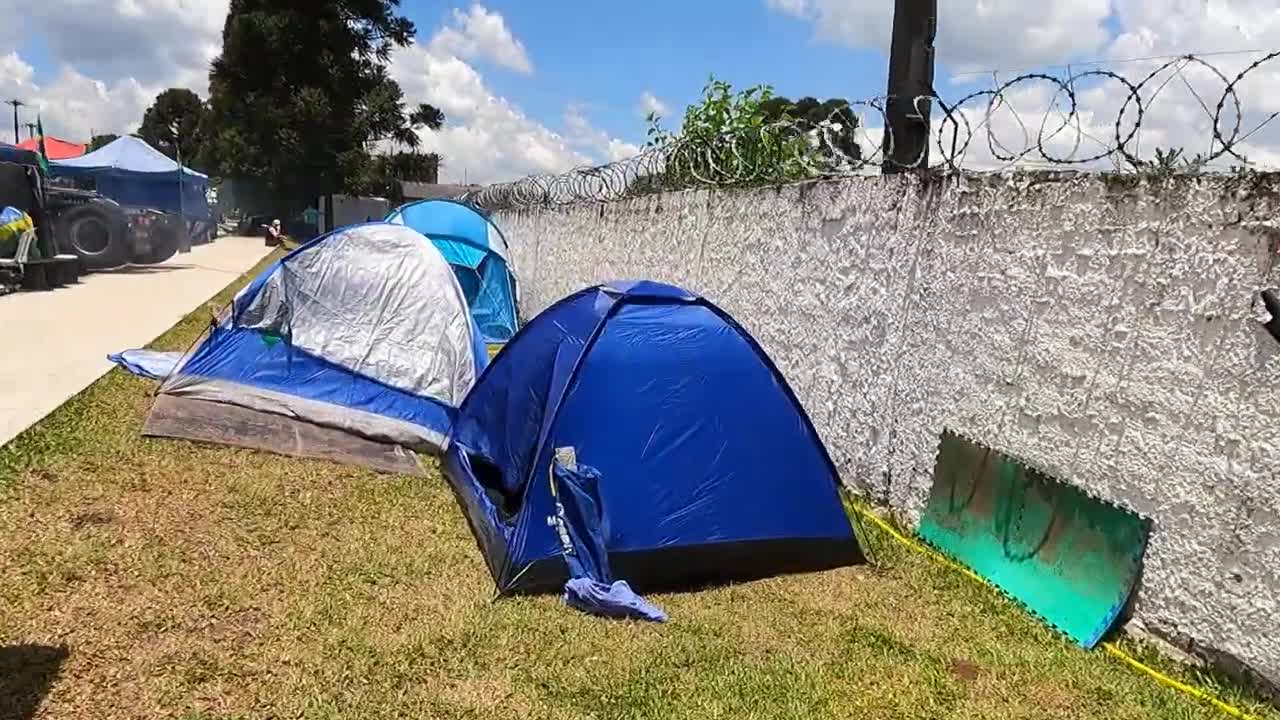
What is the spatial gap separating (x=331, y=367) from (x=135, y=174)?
2389 centimetres

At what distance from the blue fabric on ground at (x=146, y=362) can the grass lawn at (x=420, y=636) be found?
3343 millimetres

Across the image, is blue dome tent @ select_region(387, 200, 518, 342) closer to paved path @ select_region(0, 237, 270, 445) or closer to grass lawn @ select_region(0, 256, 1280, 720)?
paved path @ select_region(0, 237, 270, 445)

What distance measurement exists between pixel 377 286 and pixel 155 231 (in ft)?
54.4

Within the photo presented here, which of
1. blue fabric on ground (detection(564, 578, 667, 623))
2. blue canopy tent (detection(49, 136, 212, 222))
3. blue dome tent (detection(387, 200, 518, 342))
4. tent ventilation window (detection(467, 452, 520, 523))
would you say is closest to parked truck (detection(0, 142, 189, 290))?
blue canopy tent (detection(49, 136, 212, 222))

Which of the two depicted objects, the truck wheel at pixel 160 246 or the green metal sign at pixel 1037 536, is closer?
the green metal sign at pixel 1037 536

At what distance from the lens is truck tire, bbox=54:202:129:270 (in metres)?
17.2

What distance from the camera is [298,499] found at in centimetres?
537

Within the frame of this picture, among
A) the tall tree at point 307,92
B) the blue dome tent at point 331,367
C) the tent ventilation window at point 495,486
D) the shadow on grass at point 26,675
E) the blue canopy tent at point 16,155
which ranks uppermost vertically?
the tall tree at point 307,92

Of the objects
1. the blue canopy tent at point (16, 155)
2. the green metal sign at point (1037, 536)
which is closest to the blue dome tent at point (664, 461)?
the green metal sign at point (1037, 536)

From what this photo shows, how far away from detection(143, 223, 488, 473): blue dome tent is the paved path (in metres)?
1.40

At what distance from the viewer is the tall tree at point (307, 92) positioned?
31641 millimetres

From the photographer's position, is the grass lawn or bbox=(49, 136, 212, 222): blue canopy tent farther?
bbox=(49, 136, 212, 222): blue canopy tent

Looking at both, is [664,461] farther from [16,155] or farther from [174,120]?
[174,120]

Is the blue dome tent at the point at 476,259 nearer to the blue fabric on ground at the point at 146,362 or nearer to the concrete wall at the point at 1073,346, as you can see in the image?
the blue fabric on ground at the point at 146,362
